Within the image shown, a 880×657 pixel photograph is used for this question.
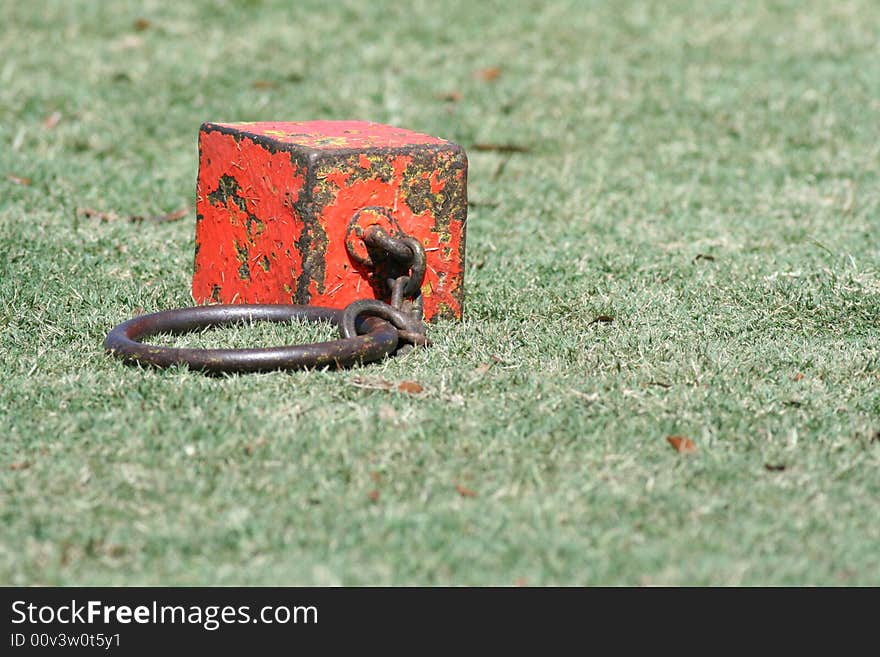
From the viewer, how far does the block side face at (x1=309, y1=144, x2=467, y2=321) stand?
4.11m

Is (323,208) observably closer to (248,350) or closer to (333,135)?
(333,135)

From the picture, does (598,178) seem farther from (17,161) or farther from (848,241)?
(17,161)

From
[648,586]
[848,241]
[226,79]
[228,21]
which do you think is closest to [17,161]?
[226,79]

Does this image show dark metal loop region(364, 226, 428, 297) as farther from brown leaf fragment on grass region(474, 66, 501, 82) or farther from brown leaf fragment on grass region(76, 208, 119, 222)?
brown leaf fragment on grass region(474, 66, 501, 82)

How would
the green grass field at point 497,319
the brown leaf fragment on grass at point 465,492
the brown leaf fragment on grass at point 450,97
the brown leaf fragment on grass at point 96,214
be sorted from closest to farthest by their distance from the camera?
1. the green grass field at point 497,319
2. the brown leaf fragment on grass at point 465,492
3. the brown leaf fragment on grass at point 96,214
4. the brown leaf fragment on grass at point 450,97

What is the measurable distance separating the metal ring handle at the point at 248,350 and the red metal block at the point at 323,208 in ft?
0.40

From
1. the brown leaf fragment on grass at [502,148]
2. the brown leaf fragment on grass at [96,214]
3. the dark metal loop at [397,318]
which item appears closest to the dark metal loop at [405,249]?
the dark metal loop at [397,318]

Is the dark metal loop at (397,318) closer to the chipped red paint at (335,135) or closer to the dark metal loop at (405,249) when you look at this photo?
the dark metal loop at (405,249)

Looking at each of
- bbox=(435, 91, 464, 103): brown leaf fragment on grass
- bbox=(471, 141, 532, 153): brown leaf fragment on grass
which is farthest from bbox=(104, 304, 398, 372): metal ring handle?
bbox=(435, 91, 464, 103): brown leaf fragment on grass

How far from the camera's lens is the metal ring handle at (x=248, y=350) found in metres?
3.65

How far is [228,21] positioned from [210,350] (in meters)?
5.92

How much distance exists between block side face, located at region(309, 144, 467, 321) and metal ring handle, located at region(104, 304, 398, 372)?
0.52 ft

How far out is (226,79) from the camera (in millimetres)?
7949

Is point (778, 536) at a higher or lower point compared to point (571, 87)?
lower
